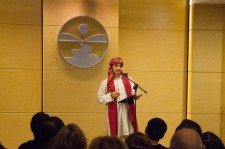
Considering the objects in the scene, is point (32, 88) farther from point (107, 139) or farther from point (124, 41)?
point (107, 139)

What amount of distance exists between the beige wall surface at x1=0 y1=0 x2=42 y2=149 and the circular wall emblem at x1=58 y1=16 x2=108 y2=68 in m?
0.40

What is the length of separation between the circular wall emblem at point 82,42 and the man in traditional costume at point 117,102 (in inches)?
37.2

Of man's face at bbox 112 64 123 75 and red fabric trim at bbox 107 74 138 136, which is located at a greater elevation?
man's face at bbox 112 64 123 75

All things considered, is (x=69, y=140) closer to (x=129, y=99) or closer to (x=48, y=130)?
(x=48, y=130)

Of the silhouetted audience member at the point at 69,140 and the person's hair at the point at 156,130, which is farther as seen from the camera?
the person's hair at the point at 156,130

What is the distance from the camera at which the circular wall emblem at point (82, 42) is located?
19.9 ft

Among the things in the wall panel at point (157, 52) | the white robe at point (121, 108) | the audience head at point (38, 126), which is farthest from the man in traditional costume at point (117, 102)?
the audience head at point (38, 126)

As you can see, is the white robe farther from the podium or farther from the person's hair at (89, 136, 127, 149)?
the person's hair at (89, 136, 127, 149)

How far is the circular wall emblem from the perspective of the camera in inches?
239

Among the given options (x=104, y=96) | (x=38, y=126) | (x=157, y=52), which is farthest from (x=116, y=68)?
(x=38, y=126)

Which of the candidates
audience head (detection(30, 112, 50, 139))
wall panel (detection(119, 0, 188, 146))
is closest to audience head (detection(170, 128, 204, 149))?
audience head (detection(30, 112, 50, 139))

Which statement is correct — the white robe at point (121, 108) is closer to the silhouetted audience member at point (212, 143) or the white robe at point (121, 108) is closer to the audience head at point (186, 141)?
the silhouetted audience member at point (212, 143)

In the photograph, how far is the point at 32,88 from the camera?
6.20 meters

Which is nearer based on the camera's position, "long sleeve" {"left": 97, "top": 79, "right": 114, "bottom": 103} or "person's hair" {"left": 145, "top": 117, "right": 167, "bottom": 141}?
"person's hair" {"left": 145, "top": 117, "right": 167, "bottom": 141}
